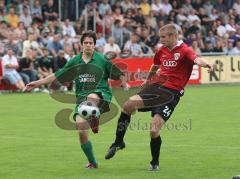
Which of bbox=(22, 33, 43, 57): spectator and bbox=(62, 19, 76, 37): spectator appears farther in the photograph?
bbox=(62, 19, 76, 37): spectator

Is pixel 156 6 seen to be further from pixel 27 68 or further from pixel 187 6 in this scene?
pixel 27 68

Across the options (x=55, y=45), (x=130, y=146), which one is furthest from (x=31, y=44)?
(x=130, y=146)

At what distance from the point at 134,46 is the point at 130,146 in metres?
17.0

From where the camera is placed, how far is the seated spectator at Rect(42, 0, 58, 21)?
100ft

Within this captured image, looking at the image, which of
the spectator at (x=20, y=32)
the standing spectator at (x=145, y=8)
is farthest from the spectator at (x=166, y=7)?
the spectator at (x=20, y=32)

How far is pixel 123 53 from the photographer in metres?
30.3

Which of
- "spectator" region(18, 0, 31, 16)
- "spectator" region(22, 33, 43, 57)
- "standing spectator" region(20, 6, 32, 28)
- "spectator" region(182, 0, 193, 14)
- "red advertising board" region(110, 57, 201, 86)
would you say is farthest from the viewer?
"spectator" region(182, 0, 193, 14)

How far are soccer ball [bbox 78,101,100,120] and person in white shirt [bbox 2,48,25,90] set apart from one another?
51.1ft

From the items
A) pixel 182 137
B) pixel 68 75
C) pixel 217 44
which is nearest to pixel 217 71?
pixel 217 44

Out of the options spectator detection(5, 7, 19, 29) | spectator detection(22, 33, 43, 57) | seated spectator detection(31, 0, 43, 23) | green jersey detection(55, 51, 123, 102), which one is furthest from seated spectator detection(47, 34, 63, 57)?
green jersey detection(55, 51, 123, 102)

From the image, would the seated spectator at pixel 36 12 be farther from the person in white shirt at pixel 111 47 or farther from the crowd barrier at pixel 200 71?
the crowd barrier at pixel 200 71

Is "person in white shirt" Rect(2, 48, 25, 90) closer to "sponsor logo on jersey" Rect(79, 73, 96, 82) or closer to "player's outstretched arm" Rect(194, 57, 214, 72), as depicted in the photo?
"sponsor logo on jersey" Rect(79, 73, 96, 82)

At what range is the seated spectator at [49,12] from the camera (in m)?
30.6

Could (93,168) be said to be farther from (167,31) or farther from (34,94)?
(34,94)
